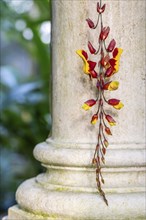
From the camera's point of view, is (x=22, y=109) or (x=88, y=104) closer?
(x=88, y=104)

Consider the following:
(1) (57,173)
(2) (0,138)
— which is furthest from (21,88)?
(1) (57,173)

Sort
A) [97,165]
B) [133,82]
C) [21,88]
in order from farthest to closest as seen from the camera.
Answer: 1. [21,88]
2. [133,82]
3. [97,165]

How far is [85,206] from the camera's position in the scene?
154cm

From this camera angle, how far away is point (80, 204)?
5.08 feet

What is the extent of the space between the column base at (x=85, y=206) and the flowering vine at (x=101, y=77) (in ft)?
0.11

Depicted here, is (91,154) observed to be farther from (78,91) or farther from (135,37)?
(135,37)

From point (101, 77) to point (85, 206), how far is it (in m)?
0.39

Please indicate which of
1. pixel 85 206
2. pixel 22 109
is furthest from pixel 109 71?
pixel 22 109

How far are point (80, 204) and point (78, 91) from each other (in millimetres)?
355

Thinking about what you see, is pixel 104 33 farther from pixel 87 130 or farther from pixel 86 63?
pixel 87 130

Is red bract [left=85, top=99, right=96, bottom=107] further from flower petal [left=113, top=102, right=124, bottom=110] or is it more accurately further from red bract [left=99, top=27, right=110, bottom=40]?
red bract [left=99, top=27, right=110, bottom=40]

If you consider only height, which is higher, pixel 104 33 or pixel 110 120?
pixel 104 33

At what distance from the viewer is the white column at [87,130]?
5.21ft

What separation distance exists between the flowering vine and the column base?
0.11ft
